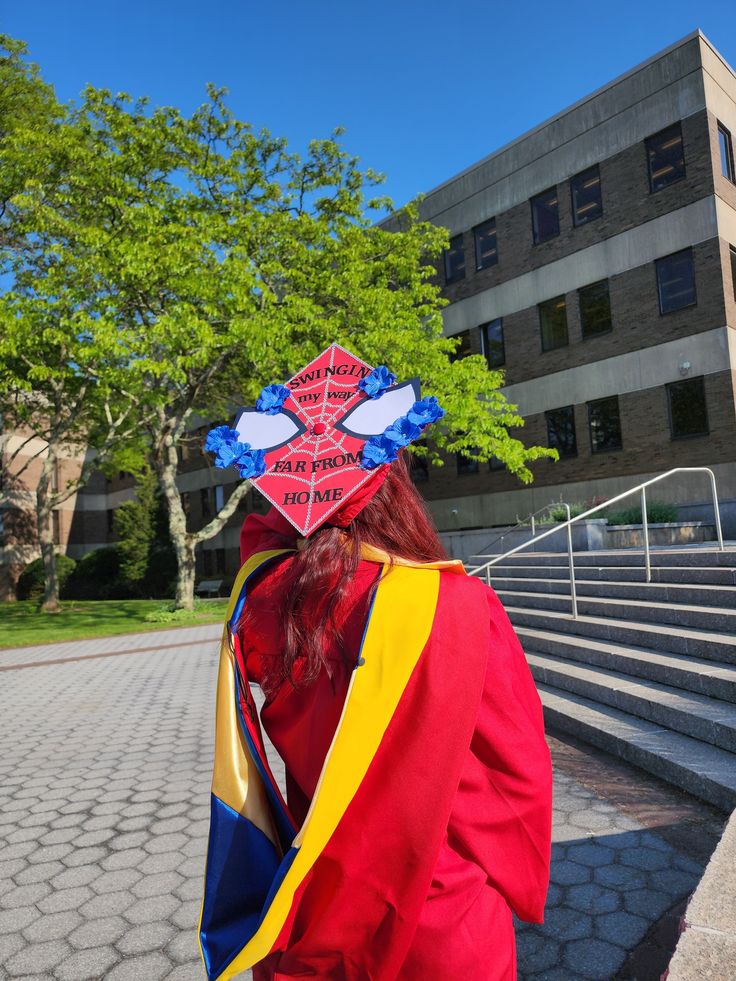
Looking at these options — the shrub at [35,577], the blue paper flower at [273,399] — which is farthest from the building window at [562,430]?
the shrub at [35,577]

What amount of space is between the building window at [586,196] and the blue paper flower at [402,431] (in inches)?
877

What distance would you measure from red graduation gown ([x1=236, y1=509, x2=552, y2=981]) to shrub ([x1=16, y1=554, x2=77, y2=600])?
117 feet

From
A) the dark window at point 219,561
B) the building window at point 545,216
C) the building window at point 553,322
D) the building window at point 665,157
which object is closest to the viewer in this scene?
the building window at point 665,157

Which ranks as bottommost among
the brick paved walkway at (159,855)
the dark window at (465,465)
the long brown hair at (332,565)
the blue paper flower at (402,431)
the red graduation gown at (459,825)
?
A: the brick paved walkway at (159,855)

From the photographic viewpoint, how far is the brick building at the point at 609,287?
18266 mm

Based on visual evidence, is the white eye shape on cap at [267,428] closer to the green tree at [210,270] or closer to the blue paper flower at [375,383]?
the blue paper flower at [375,383]

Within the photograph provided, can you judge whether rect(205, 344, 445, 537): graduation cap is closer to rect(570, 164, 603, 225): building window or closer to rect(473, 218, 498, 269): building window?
rect(570, 164, 603, 225): building window

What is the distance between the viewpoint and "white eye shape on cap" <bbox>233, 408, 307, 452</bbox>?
5.48 ft

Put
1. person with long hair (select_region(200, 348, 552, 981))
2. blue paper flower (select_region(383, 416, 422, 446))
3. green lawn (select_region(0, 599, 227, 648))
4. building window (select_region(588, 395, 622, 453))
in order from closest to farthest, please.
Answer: person with long hair (select_region(200, 348, 552, 981)), blue paper flower (select_region(383, 416, 422, 446)), green lawn (select_region(0, 599, 227, 648)), building window (select_region(588, 395, 622, 453))

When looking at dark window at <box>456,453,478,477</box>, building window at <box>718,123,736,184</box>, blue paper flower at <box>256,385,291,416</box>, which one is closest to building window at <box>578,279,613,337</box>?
building window at <box>718,123,736,184</box>

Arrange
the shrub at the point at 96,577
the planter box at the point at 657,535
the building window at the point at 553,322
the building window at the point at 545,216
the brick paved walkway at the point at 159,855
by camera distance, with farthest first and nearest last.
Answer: the shrub at the point at 96,577
the building window at the point at 545,216
the building window at the point at 553,322
the planter box at the point at 657,535
the brick paved walkway at the point at 159,855

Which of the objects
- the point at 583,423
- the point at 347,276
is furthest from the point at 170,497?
the point at 583,423

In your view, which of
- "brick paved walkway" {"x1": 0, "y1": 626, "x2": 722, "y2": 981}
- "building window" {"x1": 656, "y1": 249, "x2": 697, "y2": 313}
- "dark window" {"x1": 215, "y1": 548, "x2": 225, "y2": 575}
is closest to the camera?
"brick paved walkway" {"x1": 0, "y1": 626, "x2": 722, "y2": 981}

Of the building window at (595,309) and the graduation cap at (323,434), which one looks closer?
the graduation cap at (323,434)
